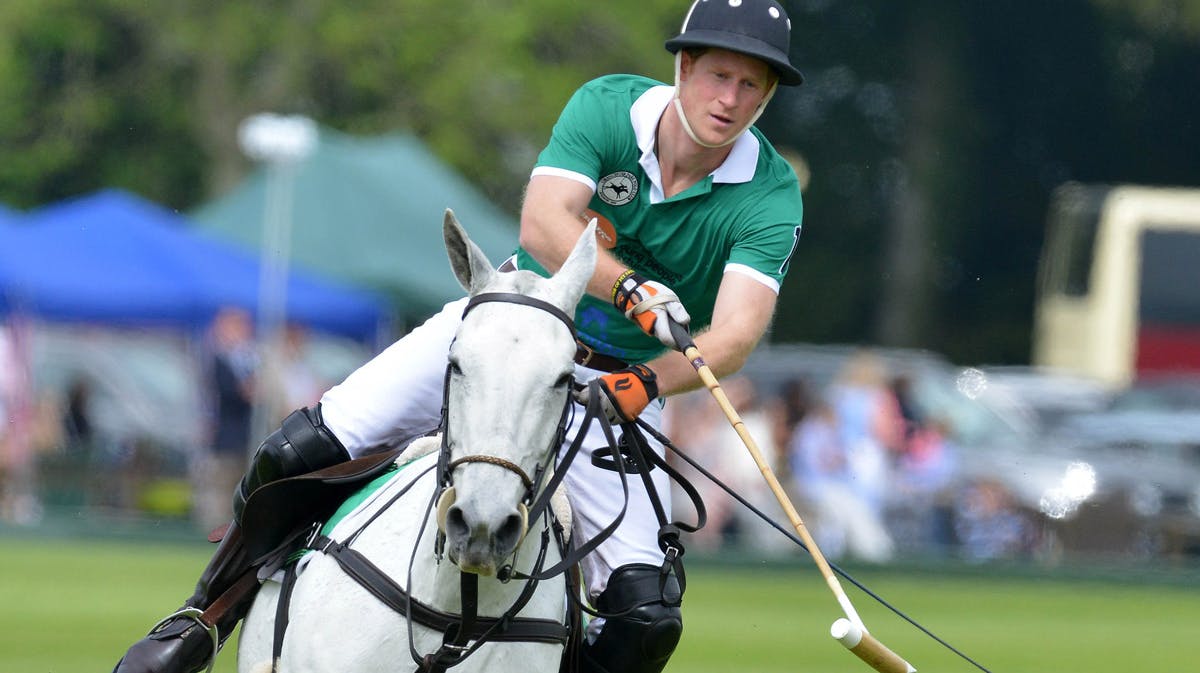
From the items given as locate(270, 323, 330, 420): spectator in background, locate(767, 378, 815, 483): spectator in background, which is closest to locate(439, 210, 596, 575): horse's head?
locate(767, 378, 815, 483): spectator in background

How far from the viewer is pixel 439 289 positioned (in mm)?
23531

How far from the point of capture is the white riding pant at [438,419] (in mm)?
6008

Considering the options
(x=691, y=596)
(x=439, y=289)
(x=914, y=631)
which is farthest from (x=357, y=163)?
(x=914, y=631)

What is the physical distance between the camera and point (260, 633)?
588cm

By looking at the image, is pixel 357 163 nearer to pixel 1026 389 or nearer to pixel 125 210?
pixel 125 210

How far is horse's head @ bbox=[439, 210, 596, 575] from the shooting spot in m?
4.80

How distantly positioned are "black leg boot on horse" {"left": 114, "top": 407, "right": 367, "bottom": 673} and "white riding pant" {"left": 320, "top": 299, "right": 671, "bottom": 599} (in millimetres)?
80

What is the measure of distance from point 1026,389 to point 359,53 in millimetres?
10540

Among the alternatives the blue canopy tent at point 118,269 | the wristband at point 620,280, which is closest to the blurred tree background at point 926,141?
the blue canopy tent at point 118,269

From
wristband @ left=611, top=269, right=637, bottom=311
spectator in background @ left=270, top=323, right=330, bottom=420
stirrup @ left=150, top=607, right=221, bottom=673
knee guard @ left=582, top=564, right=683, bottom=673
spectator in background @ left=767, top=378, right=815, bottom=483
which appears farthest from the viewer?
spectator in background @ left=270, top=323, right=330, bottom=420

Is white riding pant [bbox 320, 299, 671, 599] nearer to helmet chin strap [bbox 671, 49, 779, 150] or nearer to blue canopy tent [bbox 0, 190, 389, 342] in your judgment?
helmet chin strap [bbox 671, 49, 779, 150]

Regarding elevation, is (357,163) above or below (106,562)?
above

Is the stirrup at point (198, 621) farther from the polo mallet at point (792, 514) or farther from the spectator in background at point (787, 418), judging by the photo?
the spectator in background at point (787, 418)

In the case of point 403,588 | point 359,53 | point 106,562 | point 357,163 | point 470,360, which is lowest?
point 403,588
